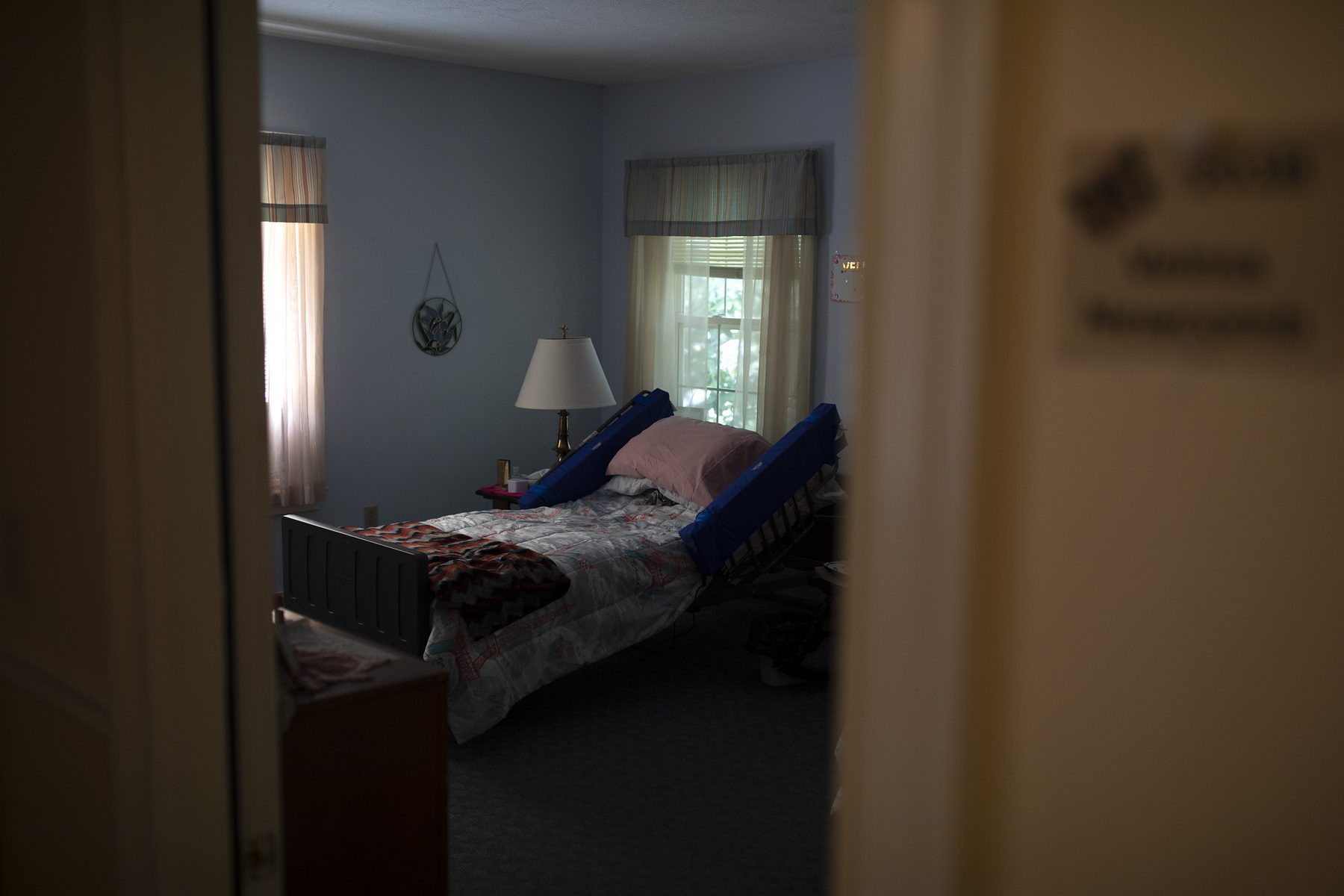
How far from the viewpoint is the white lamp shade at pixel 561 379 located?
4.93 m

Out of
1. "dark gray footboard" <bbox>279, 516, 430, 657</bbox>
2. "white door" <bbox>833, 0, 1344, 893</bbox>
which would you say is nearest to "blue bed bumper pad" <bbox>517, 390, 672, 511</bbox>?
"dark gray footboard" <bbox>279, 516, 430, 657</bbox>

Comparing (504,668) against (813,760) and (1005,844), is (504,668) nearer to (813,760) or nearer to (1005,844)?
(813,760)

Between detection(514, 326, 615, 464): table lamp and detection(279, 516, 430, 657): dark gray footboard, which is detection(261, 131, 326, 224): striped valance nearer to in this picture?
detection(514, 326, 615, 464): table lamp

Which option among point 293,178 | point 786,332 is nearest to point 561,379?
point 786,332

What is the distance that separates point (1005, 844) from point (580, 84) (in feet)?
18.2

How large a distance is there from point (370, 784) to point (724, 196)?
401cm

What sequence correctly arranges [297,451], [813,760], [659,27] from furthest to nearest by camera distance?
[297,451], [659,27], [813,760]

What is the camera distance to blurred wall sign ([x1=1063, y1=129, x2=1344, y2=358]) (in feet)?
1.89

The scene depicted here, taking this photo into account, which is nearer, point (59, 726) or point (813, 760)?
point (59, 726)

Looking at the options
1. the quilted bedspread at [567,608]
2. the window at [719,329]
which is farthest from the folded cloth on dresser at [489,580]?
the window at [719,329]

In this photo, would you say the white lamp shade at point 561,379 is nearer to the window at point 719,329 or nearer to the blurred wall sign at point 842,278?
the window at point 719,329

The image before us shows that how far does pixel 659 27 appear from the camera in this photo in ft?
13.9

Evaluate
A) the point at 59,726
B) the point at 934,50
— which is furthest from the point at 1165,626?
the point at 59,726

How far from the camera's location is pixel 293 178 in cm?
456
